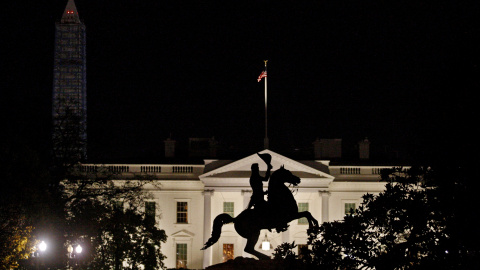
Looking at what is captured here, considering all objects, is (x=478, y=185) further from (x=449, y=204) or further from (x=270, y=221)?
(x=270, y=221)

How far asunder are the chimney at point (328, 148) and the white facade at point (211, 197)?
10.9 feet

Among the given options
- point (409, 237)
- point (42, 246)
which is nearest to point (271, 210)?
point (409, 237)

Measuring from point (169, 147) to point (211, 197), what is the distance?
777 cm

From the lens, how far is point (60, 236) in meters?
33.4

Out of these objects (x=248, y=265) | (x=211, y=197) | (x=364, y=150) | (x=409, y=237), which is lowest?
(x=248, y=265)

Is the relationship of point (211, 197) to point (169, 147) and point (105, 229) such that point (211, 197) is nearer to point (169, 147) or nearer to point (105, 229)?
point (169, 147)

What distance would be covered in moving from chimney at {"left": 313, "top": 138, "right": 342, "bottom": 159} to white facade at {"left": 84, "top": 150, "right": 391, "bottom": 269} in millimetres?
3323

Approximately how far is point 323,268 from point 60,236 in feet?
66.3

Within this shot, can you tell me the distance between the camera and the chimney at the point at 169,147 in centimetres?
6197

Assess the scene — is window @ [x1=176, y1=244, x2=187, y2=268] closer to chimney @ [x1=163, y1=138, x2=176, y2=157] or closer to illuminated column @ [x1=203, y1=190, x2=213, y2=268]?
illuminated column @ [x1=203, y1=190, x2=213, y2=268]

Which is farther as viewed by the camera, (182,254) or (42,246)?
(182,254)

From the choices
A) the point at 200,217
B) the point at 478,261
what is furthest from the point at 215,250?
the point at 478,261

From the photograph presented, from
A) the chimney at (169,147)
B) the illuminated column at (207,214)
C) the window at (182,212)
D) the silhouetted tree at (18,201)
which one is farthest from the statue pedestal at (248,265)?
the chimney at (169,147)

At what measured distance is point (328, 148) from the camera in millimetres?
60438
